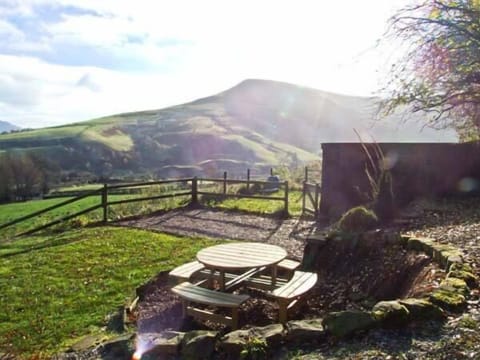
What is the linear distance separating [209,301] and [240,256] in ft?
2.64

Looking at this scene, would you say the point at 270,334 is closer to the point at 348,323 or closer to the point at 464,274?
the point at 348,323

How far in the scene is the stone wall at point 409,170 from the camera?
31.1ft

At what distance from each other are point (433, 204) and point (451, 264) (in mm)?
5226

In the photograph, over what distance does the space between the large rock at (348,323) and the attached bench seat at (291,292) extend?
959 millimetres

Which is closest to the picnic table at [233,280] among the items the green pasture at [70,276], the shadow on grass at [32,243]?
the green pasture at [70,276]

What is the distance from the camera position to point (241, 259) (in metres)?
4.39

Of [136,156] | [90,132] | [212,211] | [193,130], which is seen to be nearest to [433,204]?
[212,211]

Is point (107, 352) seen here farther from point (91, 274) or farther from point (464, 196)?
point (464, 196)

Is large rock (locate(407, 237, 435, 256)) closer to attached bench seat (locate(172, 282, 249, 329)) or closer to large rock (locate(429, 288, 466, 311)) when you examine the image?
large rock (locate(429, 288, 466, 311))

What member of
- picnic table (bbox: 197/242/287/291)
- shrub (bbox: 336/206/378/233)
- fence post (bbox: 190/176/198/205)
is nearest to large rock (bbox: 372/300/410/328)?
picnic table (bbox: 197/242/287/291)

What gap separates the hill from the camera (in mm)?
55969

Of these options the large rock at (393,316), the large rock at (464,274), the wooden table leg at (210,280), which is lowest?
the wooden table leg at (210,280)

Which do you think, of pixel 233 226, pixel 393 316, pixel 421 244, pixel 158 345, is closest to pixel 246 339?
pixel 158 345

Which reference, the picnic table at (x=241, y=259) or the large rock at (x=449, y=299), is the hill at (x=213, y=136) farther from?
the large rock at (x=449, y=299)
